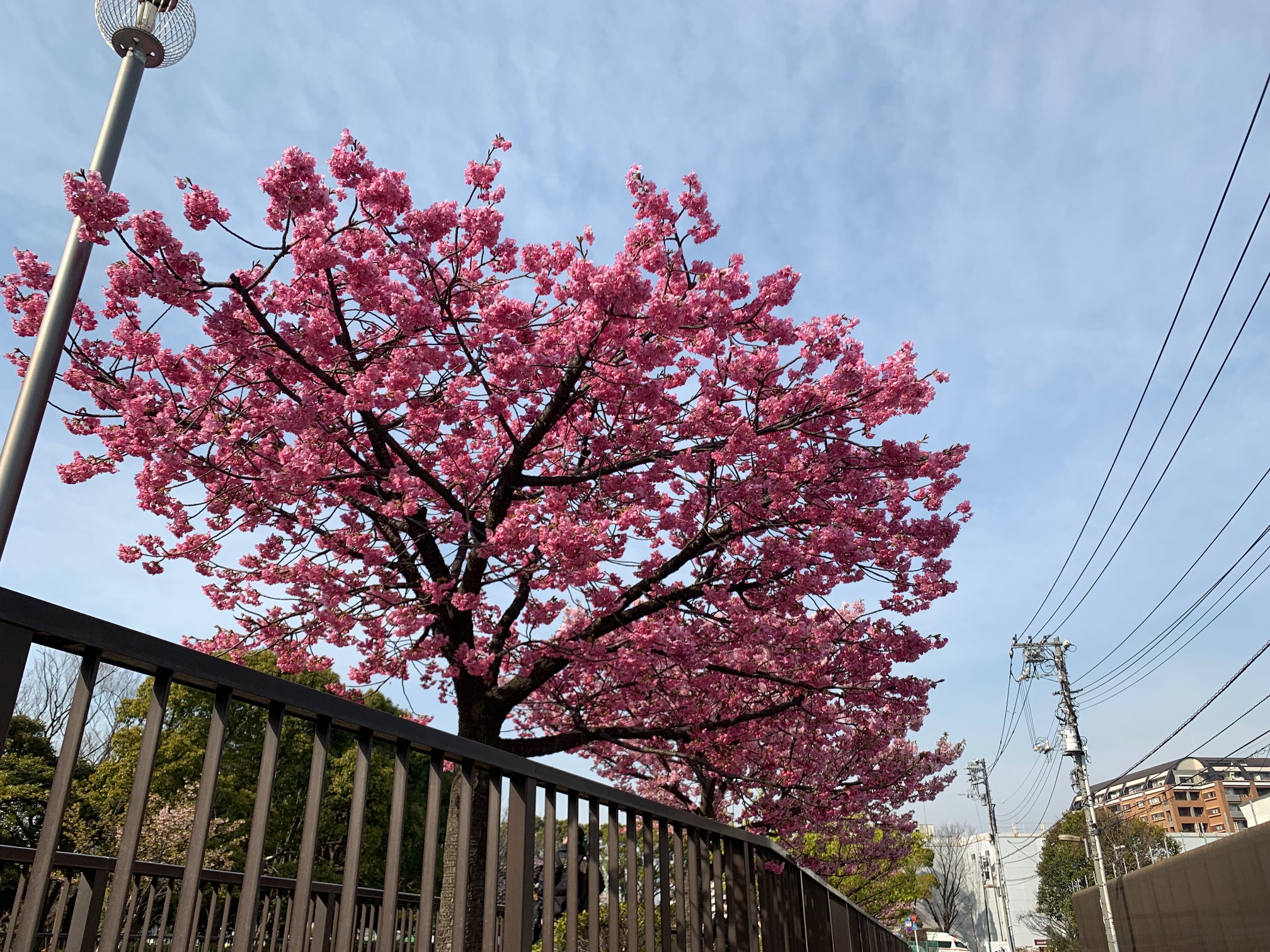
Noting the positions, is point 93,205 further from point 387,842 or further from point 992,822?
point 992,822

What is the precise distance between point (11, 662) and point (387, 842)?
902 mm

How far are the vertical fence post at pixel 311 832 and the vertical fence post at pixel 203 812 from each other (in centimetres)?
18

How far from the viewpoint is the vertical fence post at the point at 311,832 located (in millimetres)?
1692

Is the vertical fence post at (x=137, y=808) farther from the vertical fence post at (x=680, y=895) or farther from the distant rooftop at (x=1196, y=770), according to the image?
the distant rooftop at (x=1196, y=770)

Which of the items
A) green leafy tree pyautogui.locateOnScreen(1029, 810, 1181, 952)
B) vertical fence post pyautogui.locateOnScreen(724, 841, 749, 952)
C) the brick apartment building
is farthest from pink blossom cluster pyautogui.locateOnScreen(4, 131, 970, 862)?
the brick apartment building

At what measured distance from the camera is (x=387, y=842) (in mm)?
1881

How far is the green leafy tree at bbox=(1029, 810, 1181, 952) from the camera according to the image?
43406mm

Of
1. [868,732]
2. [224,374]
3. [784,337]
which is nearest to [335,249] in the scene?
[224,374]

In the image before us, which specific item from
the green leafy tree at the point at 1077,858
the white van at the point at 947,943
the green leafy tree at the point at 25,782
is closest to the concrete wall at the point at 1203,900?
the green leafy tree at the point at 25,782

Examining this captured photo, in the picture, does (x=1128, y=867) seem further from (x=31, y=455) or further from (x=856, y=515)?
(x=31, y=455)

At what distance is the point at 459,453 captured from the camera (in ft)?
26.2

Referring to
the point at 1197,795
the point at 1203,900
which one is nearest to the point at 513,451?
the point at 1203,900

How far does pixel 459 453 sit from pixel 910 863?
37.6 m

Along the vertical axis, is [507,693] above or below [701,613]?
below
